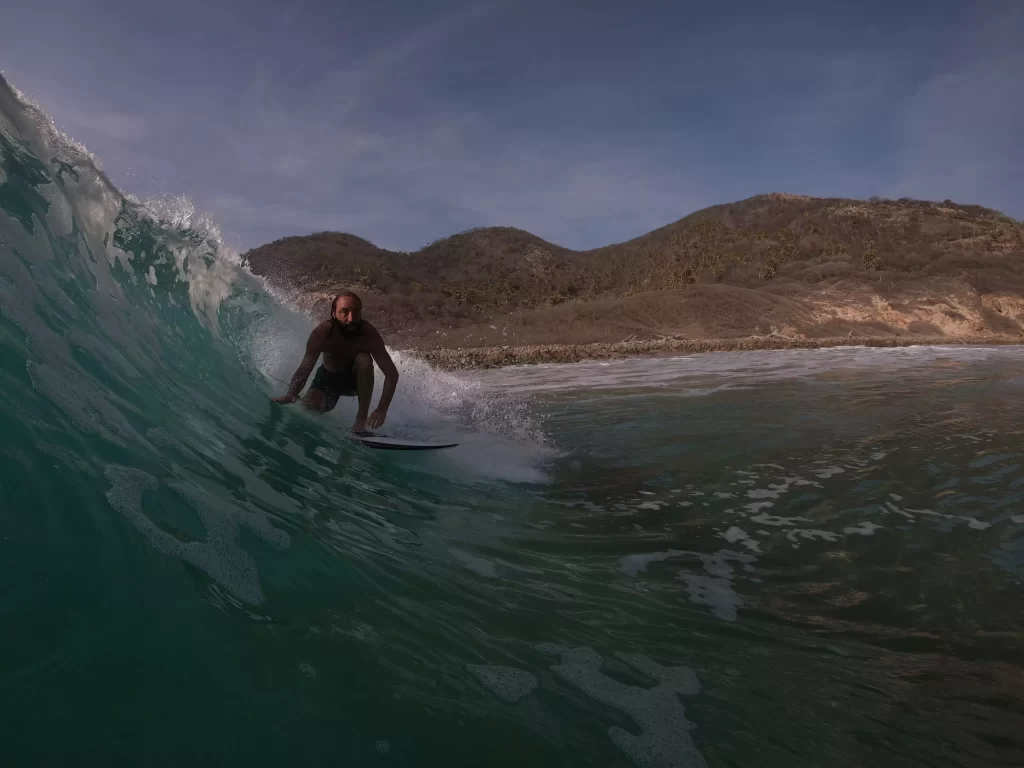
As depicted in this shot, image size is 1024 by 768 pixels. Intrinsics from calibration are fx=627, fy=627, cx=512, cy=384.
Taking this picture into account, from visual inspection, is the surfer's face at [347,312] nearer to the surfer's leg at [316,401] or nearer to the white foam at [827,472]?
the surfer's leg at [316,401]

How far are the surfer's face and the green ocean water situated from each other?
1.07m

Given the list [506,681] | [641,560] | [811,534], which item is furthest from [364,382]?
[506,681]

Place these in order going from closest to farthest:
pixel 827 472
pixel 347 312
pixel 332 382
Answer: pixel 827 472 < pixel 347 312 < pixel 332 382

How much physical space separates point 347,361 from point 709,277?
5397 centimetres

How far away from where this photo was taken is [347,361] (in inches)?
256

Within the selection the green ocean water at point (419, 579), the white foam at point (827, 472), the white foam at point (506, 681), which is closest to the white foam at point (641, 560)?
the green ocean water at point (419, 579)

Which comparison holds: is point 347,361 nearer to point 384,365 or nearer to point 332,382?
point 332,382

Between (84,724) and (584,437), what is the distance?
22.4ft

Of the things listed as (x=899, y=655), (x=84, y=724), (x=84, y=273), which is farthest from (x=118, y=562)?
(x=84, y=273)

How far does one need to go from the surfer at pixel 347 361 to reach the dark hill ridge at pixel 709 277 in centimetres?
2245

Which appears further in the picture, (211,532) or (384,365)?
(384,365)

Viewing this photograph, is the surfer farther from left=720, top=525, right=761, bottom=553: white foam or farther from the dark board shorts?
left=720, top=525, right=761, bottom=553: white foam

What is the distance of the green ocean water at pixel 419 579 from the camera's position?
1757 millimetres

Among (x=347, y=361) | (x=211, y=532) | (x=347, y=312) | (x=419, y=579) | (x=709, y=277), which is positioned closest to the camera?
(x=211, y=532)
